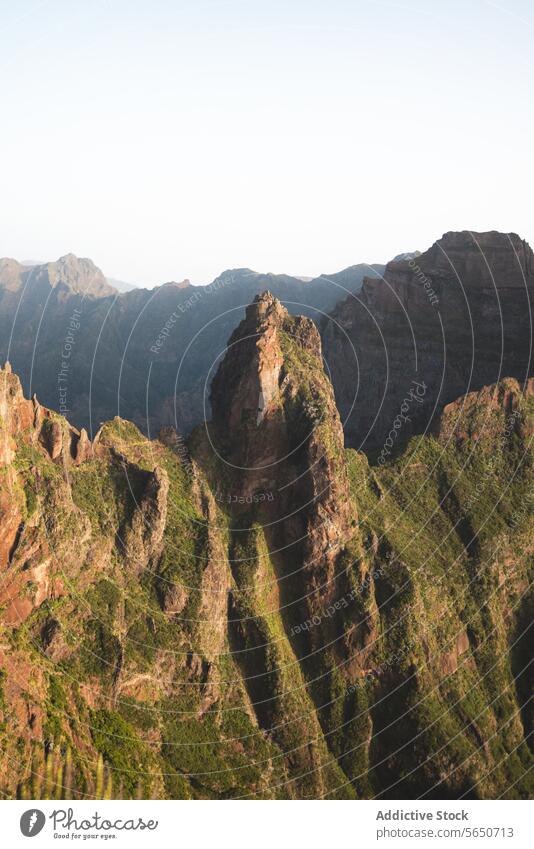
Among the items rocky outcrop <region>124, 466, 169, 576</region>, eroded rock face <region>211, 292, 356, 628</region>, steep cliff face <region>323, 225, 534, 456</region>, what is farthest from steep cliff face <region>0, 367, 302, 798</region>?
steep cliff face <region>323, 225, 534, 456</region>

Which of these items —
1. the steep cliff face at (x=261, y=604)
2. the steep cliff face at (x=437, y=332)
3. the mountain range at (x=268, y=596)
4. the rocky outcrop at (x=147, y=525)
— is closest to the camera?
the steep cliff face at (x=261, y=604)

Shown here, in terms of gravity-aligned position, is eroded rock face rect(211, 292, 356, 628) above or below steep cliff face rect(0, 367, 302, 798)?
above

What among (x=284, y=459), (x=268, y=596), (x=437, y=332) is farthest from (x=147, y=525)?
(x=437, y=332)

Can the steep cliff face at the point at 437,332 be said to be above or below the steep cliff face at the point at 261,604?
above

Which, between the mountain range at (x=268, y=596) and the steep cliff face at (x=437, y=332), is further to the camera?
the steep cliff face at (x=437, y=332)

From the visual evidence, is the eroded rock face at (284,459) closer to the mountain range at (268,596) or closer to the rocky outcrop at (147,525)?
the mountain range at (268,596)

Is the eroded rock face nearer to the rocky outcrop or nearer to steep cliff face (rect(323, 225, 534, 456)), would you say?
the rocky outcrop

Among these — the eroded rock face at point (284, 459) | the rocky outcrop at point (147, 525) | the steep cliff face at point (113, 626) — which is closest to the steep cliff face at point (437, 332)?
the eroded rock face at point (284, 459)

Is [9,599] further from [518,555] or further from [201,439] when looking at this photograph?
[518,555]
